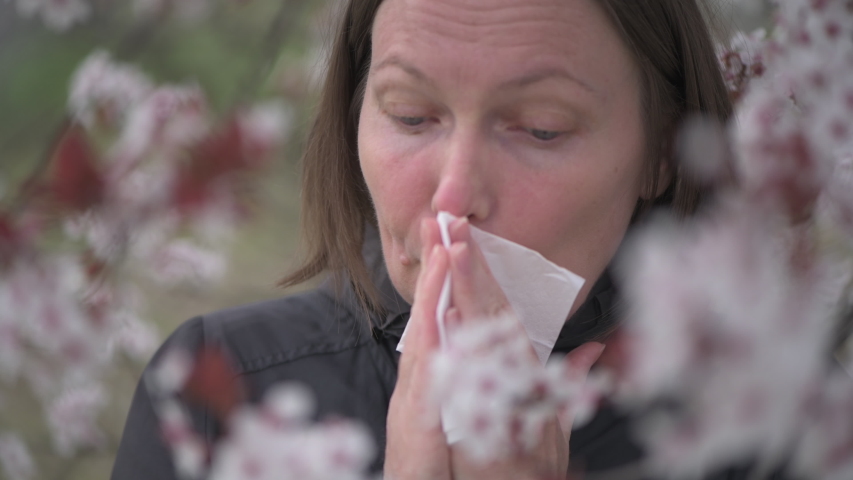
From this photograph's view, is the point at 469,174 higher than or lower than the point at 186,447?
higher

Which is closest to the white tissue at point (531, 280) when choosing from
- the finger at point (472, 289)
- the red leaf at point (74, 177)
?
the finger at point (472, 289)

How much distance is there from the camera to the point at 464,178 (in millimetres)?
1052

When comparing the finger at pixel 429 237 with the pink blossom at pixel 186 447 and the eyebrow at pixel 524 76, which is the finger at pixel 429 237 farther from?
the pink blossom at pixel 186 447

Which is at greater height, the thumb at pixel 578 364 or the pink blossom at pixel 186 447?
the thumb at pixel 578 364

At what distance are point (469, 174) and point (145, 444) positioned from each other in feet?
2.91

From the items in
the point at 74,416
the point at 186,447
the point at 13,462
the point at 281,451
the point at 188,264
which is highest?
the point at 281,451

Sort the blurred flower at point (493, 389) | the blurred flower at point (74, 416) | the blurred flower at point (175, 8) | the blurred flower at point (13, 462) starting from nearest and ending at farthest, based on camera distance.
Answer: the blurred flower at point (493, 389) < the blurred flower at point (175, 8) < the blurred flower at point (13, 462) < the blurred flower at point (74, 416)

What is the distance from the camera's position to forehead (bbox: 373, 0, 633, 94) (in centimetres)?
107

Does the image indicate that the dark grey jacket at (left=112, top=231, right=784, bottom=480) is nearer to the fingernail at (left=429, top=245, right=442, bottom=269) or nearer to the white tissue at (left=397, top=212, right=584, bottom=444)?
the white tissue at (left=397, top=212, right=584, bottom=444)

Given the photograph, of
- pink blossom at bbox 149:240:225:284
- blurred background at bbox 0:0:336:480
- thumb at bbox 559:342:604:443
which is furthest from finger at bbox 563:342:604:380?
pink blossom at bbox 149:240:225:284

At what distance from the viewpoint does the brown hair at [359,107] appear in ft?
4.20

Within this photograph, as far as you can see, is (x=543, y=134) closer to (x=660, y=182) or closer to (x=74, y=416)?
(x=660, y=182)

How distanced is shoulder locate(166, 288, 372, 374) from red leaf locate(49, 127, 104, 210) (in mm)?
842

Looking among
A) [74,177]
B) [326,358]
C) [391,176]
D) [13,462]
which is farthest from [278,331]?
[13,462]
